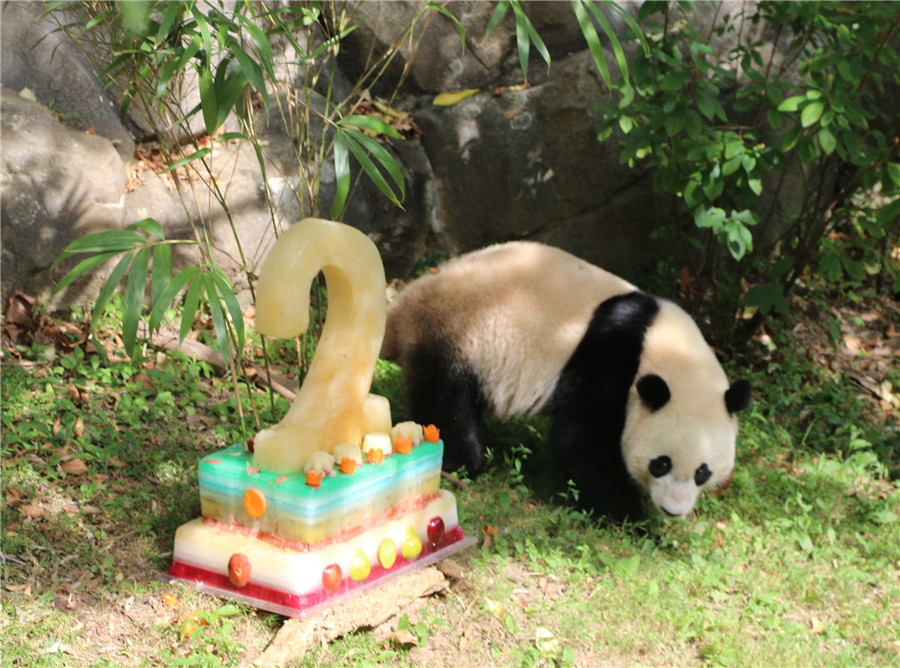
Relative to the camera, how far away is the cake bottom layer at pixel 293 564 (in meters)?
2.67

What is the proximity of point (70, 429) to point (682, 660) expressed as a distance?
263 centimetres

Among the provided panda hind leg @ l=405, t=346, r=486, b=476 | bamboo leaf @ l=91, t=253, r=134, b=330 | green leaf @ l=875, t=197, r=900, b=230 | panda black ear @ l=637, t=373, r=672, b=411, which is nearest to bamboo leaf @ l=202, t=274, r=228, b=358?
bamboo leaf @ l=91, t=253, r=134, b=330

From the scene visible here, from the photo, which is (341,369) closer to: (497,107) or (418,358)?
(418,358)

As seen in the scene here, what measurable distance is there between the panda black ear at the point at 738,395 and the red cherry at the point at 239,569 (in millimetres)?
2104

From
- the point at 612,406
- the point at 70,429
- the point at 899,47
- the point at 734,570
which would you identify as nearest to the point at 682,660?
the point at 734,570

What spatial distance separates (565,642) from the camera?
9.33ft

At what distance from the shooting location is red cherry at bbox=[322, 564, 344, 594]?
270 centimetres

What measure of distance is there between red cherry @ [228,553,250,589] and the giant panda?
53.7 inches

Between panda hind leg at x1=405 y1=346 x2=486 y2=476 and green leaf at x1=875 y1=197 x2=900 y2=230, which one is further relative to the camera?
green leaf at x1=875 y1=197 x2=900 y2=230

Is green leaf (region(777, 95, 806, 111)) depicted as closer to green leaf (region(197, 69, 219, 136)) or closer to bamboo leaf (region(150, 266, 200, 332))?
green leaf (region(197, 69, 219, 136))

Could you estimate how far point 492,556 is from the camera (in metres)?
3.24

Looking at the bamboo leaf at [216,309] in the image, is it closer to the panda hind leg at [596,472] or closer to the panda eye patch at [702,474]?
the panda hind leg at [596,472]

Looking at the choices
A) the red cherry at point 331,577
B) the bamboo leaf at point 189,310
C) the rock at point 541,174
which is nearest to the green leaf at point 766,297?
the rock at point 541,174

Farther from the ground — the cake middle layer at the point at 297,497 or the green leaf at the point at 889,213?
the green leaf at the point at 889,213
